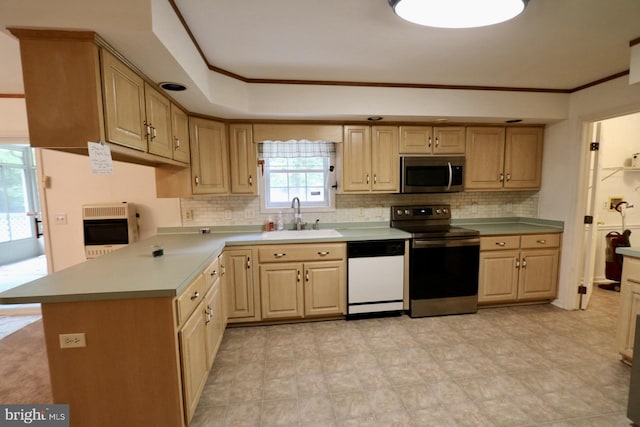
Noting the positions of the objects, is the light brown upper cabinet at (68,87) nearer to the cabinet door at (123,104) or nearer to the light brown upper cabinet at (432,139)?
the cabinet door at (123,104)

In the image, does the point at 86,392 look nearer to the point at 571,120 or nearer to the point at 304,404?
the point at 304,404

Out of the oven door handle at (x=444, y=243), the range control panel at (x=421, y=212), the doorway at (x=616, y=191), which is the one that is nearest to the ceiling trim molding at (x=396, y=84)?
the doorway at (x=616, y=191)

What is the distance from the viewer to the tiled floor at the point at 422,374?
1753mm

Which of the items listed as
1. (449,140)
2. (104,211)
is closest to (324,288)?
(449,140)

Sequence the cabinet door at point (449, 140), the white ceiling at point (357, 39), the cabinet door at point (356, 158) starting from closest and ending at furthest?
the white ceiling at point (357, 39), the cabinet door at point (356, 158), the cabinet door at point (449, 140)

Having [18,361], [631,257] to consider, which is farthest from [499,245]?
[18,361]

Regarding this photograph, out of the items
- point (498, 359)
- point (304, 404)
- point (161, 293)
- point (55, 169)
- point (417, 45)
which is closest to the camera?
point (161, 293)

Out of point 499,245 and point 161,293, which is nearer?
point 161,293

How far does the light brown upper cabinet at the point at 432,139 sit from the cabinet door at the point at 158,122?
2319 mm

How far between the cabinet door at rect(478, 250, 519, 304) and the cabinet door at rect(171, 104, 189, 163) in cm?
324

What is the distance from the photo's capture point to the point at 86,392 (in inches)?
55.6

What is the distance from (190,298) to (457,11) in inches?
84.1

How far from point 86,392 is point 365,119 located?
299cm

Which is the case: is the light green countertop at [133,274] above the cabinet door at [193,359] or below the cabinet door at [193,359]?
above
